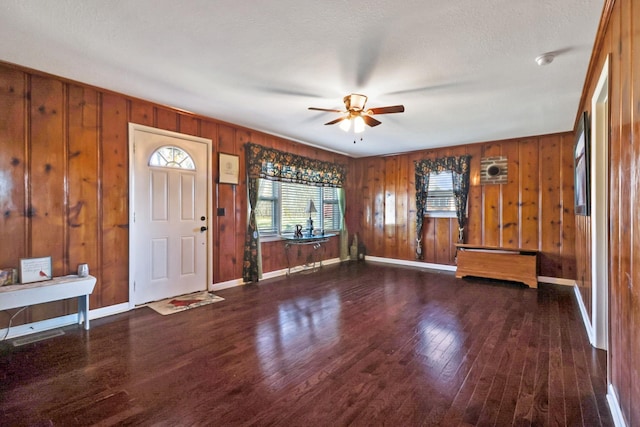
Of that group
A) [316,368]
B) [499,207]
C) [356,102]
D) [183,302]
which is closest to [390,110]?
[356,102]

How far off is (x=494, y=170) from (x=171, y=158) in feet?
17.3

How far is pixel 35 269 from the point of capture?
2.81 meters

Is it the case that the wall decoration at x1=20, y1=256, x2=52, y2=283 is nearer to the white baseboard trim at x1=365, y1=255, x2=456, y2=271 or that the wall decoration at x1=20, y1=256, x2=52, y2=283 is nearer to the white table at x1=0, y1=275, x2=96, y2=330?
the white table at x1=0, y1=275, x2=96, y2=330

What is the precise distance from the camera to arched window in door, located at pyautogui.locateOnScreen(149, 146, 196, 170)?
12.2 feet

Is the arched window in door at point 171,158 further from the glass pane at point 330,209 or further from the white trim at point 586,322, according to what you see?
the white trim at point 586,322

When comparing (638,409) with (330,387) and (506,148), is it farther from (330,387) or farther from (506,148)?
(506,148)

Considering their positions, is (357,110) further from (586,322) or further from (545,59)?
(586,322)

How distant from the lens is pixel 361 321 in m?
3.13

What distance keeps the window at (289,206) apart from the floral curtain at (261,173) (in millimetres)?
168

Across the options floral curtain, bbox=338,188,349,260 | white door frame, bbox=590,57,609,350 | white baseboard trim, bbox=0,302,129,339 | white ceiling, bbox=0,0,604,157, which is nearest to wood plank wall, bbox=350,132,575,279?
floral curtain, bbox=338,188,349,260

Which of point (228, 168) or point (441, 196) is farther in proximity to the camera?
point (441, 196)

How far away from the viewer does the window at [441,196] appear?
588cm

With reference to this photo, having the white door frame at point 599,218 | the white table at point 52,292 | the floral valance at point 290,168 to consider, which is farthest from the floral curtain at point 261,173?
the white door frame at point 599,218

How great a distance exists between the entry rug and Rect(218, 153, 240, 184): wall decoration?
1609 mm
